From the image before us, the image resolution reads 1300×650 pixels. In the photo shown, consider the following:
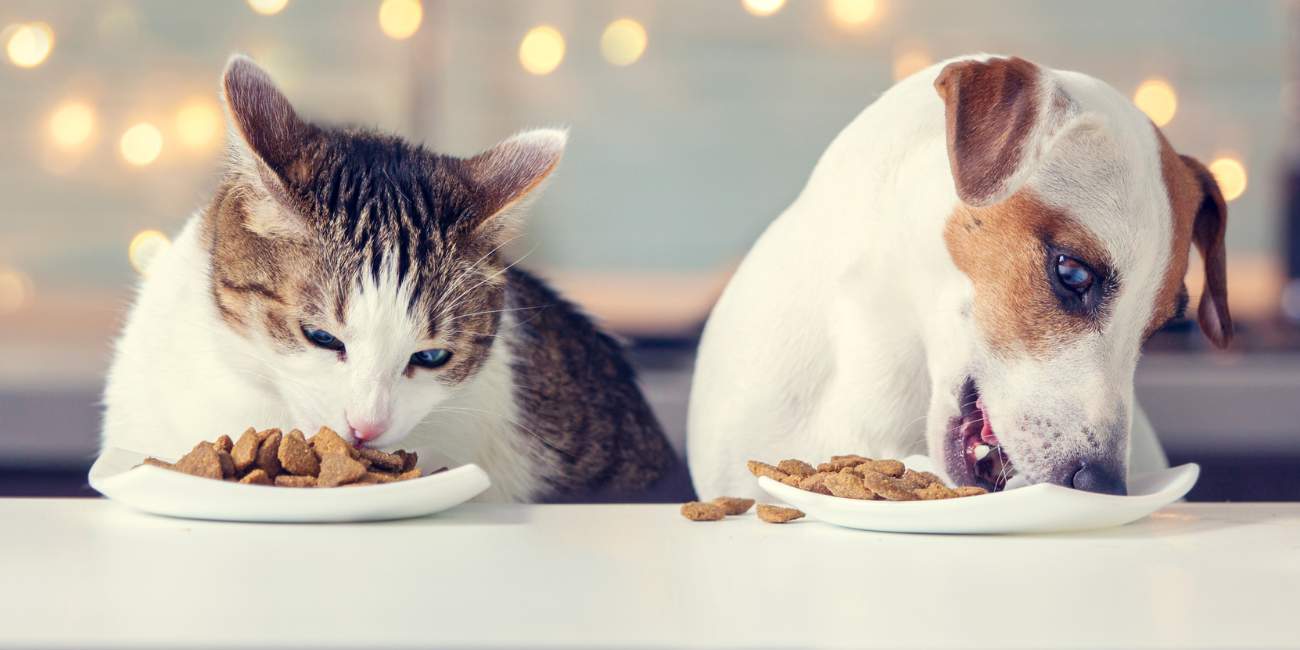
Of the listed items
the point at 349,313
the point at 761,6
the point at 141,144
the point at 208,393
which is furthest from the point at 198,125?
the point at 349,313

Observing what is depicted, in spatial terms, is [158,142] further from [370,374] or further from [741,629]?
[741,629]

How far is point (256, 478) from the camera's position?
3.14 feet

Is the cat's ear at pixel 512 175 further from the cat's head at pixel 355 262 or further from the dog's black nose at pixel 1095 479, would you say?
the dog's black nose at pixel 1095 479

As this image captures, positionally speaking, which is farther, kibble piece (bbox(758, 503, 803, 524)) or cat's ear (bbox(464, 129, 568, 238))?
cat's ear (bbox(464, 129, 568, 238))

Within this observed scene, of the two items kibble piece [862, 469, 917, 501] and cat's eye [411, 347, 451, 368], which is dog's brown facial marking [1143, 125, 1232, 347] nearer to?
kibble piece [862, 469, 917, 501]

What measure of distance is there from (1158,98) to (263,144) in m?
2.60

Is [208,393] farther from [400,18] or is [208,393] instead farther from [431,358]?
[400,18]

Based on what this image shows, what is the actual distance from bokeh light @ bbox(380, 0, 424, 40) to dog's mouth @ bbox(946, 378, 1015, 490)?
2.26m

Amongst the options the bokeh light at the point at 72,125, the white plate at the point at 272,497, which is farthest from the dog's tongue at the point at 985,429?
the bokeh light at the point at 72,125

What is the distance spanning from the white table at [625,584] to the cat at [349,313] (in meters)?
0.18

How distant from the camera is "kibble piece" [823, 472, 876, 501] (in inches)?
38.0

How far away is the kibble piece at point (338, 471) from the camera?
0.96 meters

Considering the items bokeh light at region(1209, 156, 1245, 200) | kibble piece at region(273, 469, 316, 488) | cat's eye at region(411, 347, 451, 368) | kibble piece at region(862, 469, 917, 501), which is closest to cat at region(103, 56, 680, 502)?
cat's eye at region(411, 347, 451, 368)

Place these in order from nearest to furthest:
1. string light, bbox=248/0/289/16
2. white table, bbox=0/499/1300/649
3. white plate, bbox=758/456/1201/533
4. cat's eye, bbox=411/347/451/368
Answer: white table, bbox=0/499/1300/649 → white plate, bbox=758/456/1201/533 → cat's eye, bbox=411/347/451/368 → string light, bbox=248/0/289/16
